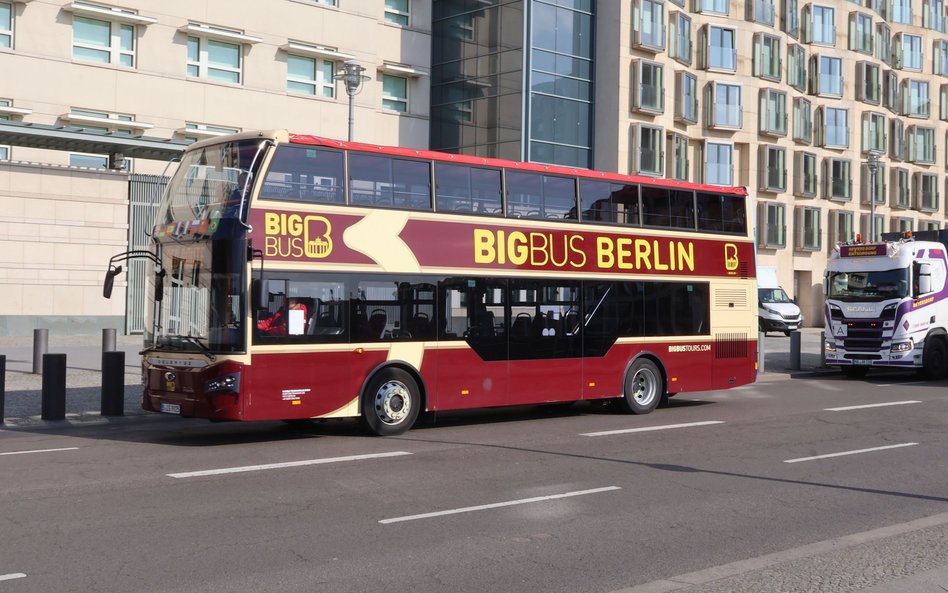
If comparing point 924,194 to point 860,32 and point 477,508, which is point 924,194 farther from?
point 477,508

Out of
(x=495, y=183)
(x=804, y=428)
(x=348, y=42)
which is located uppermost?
(x=348, y=42)

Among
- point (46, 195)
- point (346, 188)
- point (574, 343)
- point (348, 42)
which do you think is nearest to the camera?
point (346, 188)

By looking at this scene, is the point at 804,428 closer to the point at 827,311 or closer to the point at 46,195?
the point at 827,311

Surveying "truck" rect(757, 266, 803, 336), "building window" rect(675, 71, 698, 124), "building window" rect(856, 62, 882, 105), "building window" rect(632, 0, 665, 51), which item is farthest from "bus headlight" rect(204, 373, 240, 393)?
"building window" rect(856, 62, 882, 105)

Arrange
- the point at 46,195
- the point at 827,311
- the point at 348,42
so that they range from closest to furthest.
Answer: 1. the point at 827,311
2. the point at 46,195
3. the point at 348,42

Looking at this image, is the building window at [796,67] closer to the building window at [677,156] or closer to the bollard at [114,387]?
the building window at [677,156]

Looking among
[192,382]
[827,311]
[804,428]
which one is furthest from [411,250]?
[827,311]

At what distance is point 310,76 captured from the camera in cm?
4028

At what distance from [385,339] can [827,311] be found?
1478 centimetres

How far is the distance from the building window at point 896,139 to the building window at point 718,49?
50.9ft

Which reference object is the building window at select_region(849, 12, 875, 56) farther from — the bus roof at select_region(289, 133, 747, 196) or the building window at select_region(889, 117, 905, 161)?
the bus roof at select_region(289, 133, 747, 196)

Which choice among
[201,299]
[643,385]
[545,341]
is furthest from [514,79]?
[201,299]

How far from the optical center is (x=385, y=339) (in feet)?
45.7

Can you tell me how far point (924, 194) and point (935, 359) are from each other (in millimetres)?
45123
